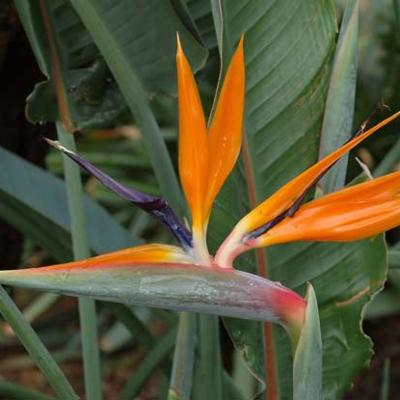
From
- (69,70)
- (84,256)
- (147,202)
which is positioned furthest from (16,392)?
(147,202)

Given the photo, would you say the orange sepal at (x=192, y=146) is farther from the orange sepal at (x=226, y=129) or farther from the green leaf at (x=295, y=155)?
the green leaf at (x=295, y=155)

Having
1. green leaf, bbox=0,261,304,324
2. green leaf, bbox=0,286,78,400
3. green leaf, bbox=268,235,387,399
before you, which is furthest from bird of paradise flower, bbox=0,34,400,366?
Result: green leaf, bbox=268,235,387,399

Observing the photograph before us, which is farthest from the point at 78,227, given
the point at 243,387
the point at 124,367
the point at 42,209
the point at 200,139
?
the point at 124,367

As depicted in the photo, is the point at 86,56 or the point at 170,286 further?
the point at 86,56

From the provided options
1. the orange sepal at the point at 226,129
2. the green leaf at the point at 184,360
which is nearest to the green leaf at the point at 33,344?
the green leaf at the point at 184,360

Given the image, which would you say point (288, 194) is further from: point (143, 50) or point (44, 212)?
point (44, 212)

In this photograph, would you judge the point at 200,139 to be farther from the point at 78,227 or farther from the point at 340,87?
the point at 78,227
